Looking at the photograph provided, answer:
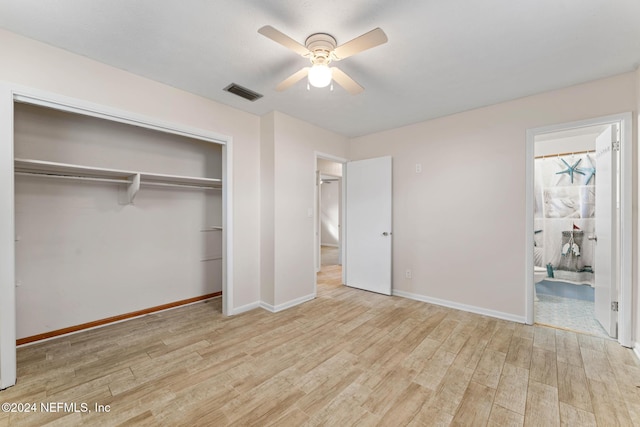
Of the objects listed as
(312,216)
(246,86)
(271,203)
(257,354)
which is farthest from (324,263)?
(246,86)

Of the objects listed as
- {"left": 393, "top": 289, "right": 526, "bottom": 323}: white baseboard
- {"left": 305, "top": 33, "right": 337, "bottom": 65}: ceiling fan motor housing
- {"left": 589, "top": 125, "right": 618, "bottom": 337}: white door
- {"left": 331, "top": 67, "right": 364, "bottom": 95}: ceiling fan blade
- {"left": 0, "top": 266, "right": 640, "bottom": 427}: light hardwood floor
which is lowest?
{"left": 0, "top": 266, "right": 640, "bottom": 427}: light hardwood floor

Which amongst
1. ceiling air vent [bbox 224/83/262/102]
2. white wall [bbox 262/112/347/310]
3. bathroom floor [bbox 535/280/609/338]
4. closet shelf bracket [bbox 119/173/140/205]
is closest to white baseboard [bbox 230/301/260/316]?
white wall [bbox 262/112/347/310]

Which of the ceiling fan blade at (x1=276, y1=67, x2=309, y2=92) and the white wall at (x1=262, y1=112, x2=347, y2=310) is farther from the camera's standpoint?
the white wall at (x1=262, y1=112, x2=347, y2=310)

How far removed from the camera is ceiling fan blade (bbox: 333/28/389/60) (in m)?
1.54

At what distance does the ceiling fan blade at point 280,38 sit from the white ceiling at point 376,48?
0.19 m

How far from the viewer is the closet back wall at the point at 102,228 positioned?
242cm

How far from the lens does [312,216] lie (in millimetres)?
3791

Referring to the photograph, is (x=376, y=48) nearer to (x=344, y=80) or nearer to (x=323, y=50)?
(x=344, y=80)

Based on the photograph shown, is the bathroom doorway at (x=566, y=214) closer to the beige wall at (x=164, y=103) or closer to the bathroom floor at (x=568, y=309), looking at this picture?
the bathroom floor at (x=568, y=309)

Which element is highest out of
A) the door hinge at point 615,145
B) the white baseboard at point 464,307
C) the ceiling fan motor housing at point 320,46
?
the ceiling fan motor housing at point 320,46

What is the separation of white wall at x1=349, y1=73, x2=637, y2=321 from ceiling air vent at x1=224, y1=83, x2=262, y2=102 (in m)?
2.14

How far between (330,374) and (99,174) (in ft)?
9.71

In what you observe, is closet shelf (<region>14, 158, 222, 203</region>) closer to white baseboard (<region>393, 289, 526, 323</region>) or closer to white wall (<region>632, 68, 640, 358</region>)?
white baseboard (<region>393, 289, 526, 323</region>)

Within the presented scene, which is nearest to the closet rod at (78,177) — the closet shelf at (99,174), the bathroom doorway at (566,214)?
the closet shelf at (99,174)
